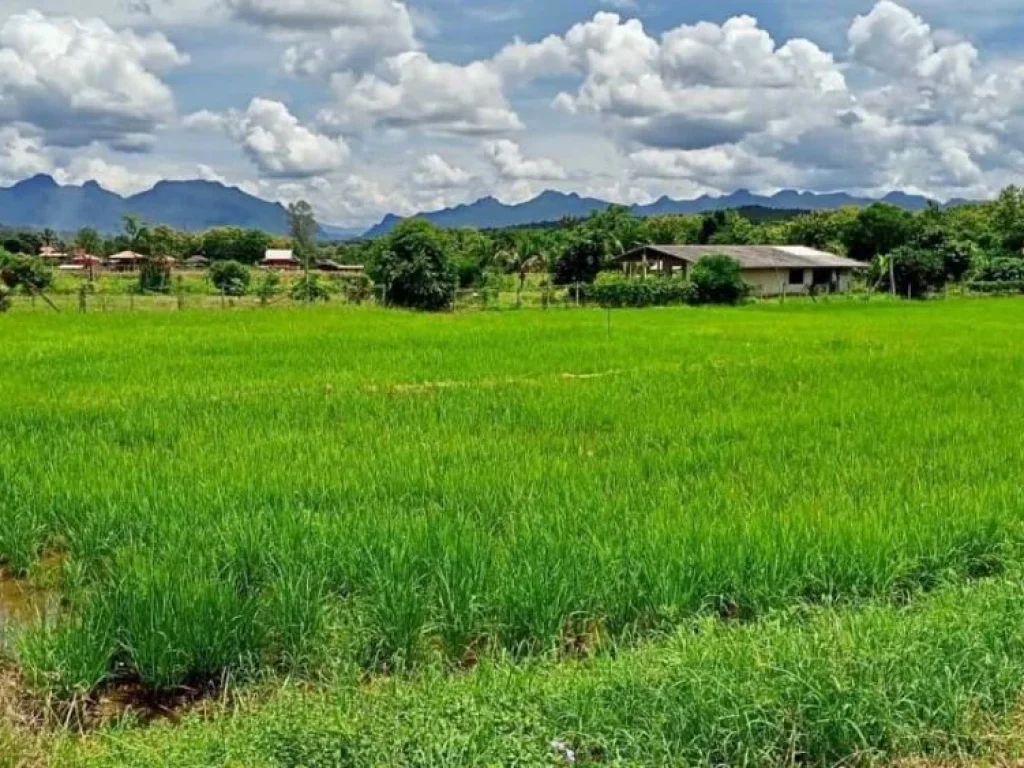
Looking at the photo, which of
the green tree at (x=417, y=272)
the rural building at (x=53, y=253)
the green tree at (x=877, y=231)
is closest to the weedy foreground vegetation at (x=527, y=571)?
the green tree at (x=417, y=272)

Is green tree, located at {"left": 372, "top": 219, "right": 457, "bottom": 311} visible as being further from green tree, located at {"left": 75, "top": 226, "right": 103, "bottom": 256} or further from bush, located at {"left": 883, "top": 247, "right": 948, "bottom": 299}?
green tree, located at {"left": 75, "top": 226, "right": 103, "bottom": 256}

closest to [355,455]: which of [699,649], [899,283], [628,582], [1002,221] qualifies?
[628,582]

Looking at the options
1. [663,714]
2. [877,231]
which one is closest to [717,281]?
[877,231]

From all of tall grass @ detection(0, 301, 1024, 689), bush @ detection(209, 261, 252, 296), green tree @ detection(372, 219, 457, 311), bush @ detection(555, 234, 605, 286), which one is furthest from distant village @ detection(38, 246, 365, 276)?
tall grass @ detection(0, 301, 1024, 689)

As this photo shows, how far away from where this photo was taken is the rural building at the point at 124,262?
6494 centimetres

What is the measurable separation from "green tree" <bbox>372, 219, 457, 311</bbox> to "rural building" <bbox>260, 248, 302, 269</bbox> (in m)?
41.1

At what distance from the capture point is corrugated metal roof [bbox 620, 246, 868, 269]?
140 feet

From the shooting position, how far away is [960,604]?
13.8 ft

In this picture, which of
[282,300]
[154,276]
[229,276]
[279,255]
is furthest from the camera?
[279,255]

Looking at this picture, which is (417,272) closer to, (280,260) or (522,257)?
(522,257)

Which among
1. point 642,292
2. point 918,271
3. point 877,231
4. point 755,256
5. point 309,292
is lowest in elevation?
point 309,292

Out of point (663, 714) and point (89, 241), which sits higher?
point (89, 241)

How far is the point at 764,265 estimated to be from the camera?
4284 centimetres

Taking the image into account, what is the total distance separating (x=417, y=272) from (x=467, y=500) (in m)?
28.1
